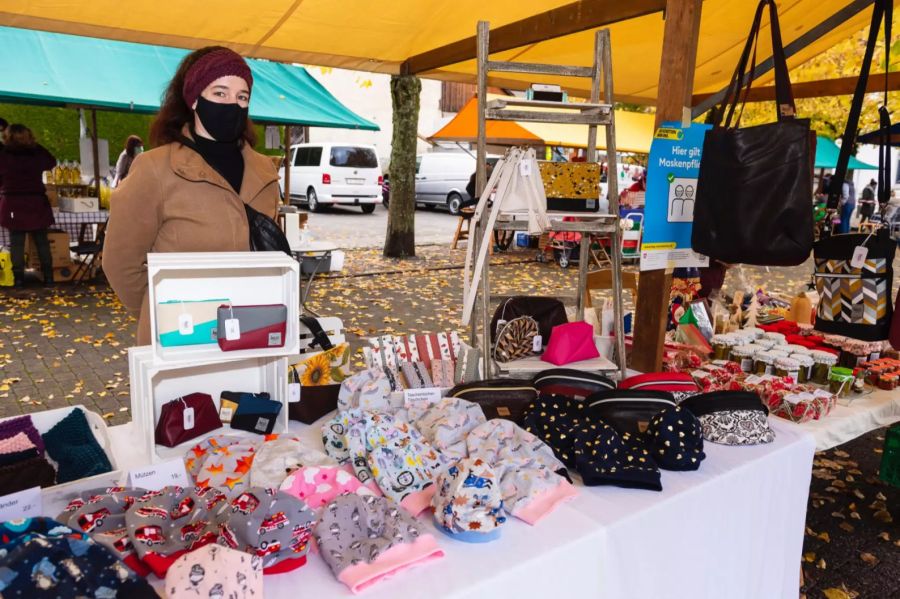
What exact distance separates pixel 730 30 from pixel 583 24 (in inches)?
108

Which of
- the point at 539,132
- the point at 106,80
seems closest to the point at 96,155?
the point at 106,80

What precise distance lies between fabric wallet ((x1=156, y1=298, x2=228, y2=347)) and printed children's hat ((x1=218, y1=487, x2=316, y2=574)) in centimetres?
62

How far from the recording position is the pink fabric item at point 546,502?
5.39ft

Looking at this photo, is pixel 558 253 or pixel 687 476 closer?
pixel 687 476

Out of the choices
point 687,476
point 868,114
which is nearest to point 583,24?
point 687,476

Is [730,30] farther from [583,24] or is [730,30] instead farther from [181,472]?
[181,472]

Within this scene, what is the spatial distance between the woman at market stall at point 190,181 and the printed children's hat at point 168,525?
880 millimetres

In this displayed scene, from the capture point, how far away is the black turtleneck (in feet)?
6.97

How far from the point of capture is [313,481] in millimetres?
1630

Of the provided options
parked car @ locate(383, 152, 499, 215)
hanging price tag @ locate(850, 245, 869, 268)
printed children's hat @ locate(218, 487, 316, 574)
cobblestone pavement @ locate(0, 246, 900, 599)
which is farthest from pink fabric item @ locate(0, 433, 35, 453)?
parked car @ locate(383, 152, 499, 215)

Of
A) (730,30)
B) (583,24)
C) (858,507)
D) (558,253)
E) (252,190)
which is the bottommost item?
(858,507)

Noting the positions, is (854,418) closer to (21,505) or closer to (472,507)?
(472,507)

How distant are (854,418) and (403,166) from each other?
8099 mm

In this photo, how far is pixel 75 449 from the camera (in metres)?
1.82
